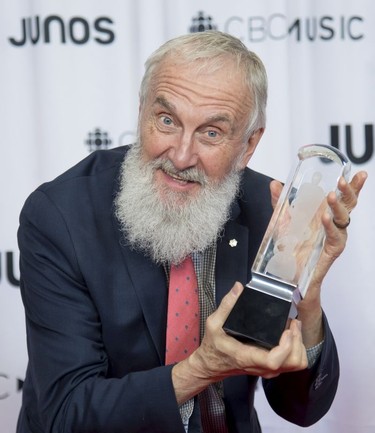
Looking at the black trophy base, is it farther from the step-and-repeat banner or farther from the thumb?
the step-and-repeat banner

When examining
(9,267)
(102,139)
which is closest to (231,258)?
(102,139)

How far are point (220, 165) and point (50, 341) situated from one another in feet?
1.58

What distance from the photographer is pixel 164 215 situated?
5.71 feet

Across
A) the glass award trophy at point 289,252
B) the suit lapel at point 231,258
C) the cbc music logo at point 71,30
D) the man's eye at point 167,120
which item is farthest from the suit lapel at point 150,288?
the cbc music logo at point 71,30

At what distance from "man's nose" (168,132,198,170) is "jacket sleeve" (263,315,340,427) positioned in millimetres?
406

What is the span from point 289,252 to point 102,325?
48 centimetres

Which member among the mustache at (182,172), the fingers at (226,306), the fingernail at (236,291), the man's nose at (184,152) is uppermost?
the man's nose at (184,152)

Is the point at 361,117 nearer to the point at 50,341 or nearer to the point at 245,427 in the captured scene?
the point at 245,427

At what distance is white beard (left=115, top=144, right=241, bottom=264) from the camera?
172cm

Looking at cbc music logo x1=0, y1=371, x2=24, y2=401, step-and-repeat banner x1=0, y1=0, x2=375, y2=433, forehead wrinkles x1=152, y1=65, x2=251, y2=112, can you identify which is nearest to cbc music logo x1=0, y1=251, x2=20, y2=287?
step-and-repeat banner x1=0, y1=0, x2=375, y2=433

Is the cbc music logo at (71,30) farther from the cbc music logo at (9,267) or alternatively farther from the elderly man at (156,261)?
the elderly man at (156,261)

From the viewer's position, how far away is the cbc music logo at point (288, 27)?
2.53 m

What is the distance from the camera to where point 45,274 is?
168 cm

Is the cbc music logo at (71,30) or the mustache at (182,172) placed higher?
the cbc music logo at (71,30)
